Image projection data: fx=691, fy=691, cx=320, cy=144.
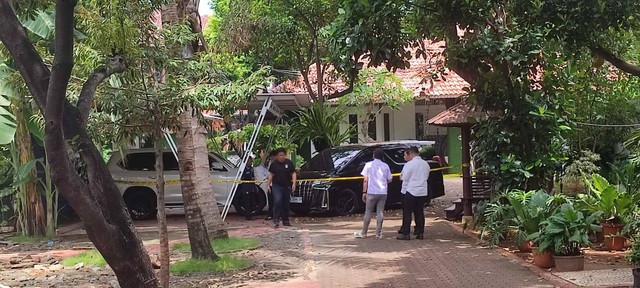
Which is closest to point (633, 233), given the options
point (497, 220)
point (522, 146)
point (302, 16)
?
point (497, 220)

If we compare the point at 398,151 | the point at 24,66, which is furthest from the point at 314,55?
the point at 24,66

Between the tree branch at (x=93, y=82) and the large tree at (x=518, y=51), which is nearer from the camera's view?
the tree branch at (x=93, y=82)

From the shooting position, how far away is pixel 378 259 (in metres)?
10.2

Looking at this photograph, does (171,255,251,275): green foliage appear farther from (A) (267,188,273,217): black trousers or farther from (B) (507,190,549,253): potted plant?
(A) (267,188,273,217): black trousers

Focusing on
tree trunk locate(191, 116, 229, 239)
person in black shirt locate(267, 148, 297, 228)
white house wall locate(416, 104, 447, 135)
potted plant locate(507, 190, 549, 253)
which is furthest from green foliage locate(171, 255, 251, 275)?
white house wall locate(416, 104, 447, 135)

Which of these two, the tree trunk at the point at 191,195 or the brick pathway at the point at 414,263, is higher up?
the tree trunk at the point at 191,195

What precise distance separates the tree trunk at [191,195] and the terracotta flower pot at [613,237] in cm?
582

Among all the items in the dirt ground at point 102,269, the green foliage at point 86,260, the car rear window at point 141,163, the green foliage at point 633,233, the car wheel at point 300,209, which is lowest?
the dirt ground at point 102,269

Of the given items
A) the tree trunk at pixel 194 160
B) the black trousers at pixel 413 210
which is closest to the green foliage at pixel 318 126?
the black trousers at pixel 413 210

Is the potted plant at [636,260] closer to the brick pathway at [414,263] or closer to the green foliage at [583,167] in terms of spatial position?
the brick pathway at [414,263]

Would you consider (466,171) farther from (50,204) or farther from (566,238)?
(50,204)

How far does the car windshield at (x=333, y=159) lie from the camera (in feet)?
53.8

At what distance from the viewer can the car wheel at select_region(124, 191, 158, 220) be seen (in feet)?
55.9

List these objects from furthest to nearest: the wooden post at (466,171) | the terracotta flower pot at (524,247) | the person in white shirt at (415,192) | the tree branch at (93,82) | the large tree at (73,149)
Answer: the wooden post at (466,171), the person in white shirt at (415,192), the terracotta flower pot at (524,247), the tree branch at (93,82), the large tree at (73,149)
